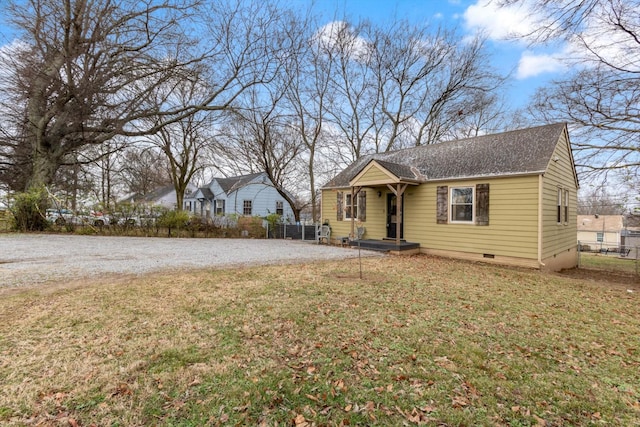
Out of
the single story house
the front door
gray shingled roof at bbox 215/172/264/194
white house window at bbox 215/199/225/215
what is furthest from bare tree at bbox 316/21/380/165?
white house window at bbox 215/199/225/215

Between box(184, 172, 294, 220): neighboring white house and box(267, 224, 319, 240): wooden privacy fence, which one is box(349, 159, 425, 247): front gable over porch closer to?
box(267, 224, 319, 240): wooden privacy fence

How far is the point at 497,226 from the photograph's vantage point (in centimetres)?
940

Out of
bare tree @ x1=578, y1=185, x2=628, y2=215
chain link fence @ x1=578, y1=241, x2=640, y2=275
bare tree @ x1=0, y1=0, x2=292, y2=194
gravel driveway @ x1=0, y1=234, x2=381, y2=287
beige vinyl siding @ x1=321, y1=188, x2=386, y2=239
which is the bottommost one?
chain link fence @ x1=578, y1=241, x2=640, y2=275

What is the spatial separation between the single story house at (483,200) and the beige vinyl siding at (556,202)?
0.03 meters

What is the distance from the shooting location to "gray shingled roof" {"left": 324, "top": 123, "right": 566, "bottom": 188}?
9.05 m

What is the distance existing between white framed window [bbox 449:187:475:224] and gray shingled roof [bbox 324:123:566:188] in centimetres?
52

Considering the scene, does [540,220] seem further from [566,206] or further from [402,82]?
[402,82]

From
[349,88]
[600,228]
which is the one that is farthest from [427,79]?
[600,228]

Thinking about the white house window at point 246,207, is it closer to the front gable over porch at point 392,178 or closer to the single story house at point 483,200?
the single story house at point 483,200

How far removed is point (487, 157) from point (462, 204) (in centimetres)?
174

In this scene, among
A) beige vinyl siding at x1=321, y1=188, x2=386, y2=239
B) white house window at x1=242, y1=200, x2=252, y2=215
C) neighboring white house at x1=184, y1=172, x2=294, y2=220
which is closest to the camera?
beige vinyl siding at x1=321, y1=188, x2=386, y2=239

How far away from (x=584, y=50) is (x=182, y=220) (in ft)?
53.6

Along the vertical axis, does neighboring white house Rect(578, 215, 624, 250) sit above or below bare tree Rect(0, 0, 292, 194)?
below

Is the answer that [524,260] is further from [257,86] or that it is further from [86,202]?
[86,202]
